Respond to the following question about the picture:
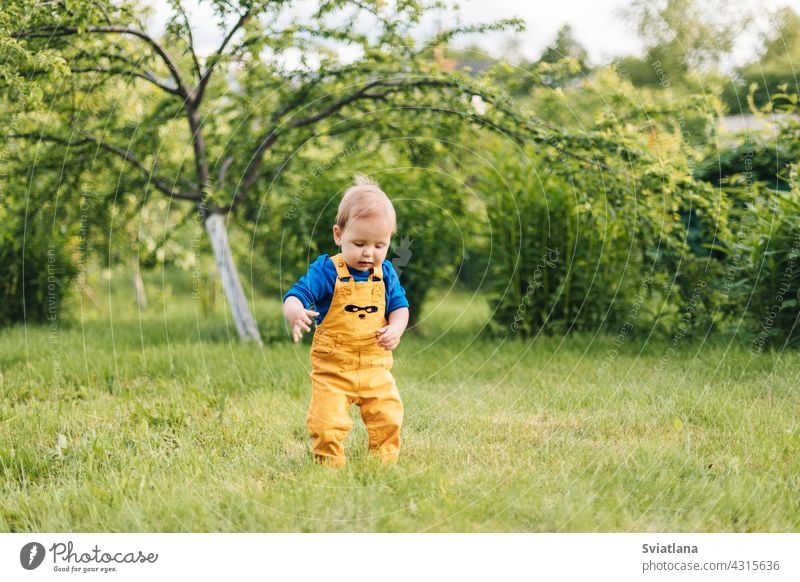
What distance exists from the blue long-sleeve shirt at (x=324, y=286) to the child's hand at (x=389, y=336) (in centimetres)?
15

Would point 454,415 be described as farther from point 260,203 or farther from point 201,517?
point 260,203

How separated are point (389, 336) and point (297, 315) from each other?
0.41 m

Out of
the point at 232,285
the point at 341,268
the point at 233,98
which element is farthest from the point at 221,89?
the point at 341,268

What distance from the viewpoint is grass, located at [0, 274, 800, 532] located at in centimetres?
284

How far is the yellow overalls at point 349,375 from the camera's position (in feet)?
10.5

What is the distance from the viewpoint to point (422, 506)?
2.82m

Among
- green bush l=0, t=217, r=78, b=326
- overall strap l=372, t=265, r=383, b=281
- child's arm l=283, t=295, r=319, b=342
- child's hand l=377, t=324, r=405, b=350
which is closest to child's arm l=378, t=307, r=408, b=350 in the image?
child's hand l=377, t=324, r=405, b=350

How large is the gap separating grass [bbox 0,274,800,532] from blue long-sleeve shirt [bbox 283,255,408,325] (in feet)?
2.18

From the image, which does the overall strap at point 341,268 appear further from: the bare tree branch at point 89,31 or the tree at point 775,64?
the tree at point 775,64

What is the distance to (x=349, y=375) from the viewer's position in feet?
10.6

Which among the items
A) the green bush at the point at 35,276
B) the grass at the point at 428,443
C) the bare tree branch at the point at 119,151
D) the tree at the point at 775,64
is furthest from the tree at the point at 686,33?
the green bush at the point at 35,276

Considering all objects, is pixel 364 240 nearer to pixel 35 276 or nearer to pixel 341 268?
pixel 341 268
